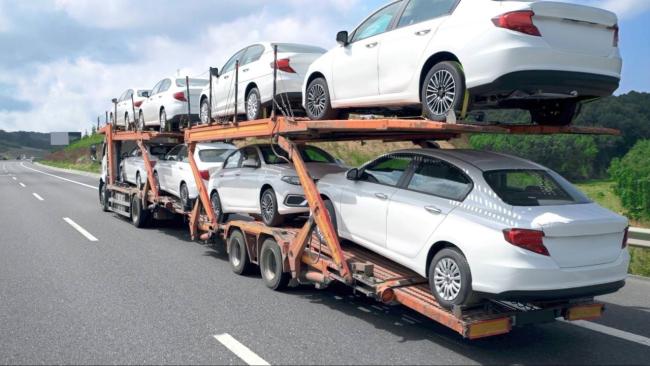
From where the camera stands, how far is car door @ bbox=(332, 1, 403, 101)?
632cm

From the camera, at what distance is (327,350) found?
16.7 feet

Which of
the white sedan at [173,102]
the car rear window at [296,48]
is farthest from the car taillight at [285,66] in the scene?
the white sedan at [173,102]

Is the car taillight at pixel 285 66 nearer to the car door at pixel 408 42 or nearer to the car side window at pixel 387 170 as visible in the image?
the car door at pixel 408 42

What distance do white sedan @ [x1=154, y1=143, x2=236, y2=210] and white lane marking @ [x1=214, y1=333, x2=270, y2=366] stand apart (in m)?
5.00

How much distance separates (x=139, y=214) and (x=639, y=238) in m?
9.87

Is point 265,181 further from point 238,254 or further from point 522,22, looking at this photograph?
point 522,22

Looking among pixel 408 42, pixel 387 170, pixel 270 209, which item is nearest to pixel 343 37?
pixel 408 42

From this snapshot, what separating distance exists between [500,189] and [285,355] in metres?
2.35

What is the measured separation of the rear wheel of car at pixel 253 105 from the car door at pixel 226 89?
53 centimetres

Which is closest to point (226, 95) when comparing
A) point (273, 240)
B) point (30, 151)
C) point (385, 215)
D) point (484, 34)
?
point (273, 240)

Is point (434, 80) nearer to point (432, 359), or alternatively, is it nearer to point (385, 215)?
point (385, 215)

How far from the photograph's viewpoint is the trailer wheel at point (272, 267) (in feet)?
23.5

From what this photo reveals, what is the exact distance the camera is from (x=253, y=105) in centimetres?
912

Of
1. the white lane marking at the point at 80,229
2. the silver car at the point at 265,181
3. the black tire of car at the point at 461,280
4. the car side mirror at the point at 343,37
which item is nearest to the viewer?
the black tire of car at the point at 461,280
